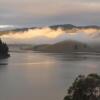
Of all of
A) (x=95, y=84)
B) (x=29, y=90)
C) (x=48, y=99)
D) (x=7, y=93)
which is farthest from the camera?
(x=29, y=90)

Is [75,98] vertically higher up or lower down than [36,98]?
higher up

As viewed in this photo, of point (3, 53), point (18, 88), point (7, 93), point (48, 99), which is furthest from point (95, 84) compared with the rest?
point (3, 53)

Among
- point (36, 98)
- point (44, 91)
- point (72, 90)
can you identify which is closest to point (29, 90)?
point (44, 91)

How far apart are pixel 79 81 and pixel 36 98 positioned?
1117cm

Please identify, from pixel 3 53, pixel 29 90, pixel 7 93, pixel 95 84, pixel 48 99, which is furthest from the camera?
pixel 3 53

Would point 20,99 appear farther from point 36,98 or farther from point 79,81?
point 79,81

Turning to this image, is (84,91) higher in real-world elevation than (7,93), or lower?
higher

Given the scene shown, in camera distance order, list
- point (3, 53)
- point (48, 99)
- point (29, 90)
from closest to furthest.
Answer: point (48, 99) < point (29, 90) < point (3, 53)

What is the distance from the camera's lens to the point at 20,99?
72.0 ft

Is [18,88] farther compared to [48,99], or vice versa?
[18,88]

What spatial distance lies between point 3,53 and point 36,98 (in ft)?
184

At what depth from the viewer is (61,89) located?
26.8 m

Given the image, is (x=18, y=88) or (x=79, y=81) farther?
(x=18, y=88)

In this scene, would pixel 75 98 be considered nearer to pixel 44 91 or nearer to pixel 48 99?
pixel 48 99
